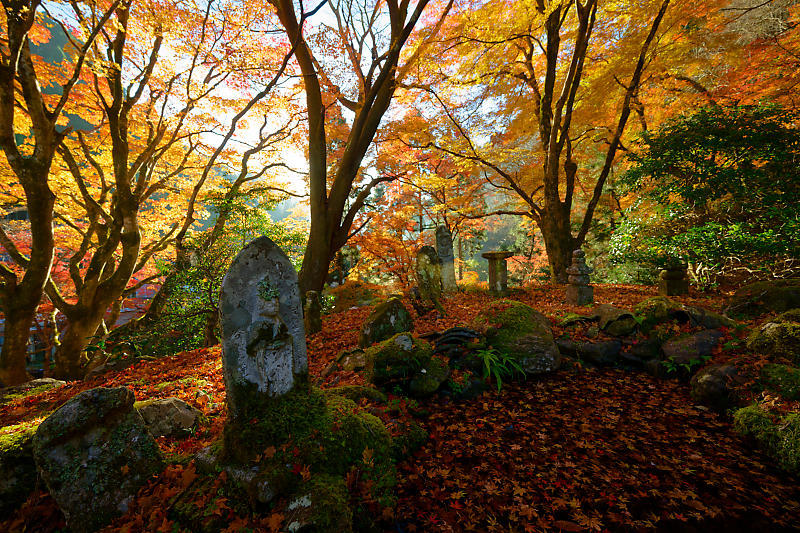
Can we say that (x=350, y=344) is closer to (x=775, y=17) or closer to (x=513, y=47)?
(x=513, y=47)

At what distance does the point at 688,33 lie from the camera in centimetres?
855

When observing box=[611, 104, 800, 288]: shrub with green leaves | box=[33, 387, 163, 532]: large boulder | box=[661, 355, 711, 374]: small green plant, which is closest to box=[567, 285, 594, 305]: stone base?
box=[611, 104, 800, 288]: shrub with green leaves

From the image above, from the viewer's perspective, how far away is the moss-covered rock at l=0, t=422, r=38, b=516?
223cm

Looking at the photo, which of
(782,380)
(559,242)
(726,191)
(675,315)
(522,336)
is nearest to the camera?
(782,380)

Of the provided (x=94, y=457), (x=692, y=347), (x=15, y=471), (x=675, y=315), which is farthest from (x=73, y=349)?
(x=675, y=315)

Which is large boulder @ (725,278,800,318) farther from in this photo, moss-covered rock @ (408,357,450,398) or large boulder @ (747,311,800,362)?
moss-covered rock @ (408,357,450,398)

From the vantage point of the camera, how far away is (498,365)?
4219 mm

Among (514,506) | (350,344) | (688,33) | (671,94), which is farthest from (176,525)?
(671,94)

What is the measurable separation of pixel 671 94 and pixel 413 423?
1641 cm

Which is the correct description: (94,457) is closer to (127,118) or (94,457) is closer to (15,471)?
(15,471)

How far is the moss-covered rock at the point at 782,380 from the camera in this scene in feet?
10.0

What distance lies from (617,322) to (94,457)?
6.82 meters

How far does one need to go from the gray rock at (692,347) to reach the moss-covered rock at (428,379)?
3.40 metres

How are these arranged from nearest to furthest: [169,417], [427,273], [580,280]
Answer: [169,417] < [580,280] < [427,273]
